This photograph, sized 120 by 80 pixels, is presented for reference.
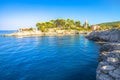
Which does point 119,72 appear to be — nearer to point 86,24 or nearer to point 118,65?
point 118,65

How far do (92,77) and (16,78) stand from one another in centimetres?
1029

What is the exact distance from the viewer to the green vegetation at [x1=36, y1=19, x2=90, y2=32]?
170 meters

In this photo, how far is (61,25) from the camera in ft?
596

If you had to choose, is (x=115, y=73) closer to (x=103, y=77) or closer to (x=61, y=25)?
(x=103, y=77)

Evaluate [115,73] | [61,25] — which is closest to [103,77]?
[115,73]

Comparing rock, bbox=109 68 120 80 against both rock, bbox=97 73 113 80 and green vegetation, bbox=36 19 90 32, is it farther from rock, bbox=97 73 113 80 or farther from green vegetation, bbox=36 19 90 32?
green vegetation, bbox=36 19 90 32

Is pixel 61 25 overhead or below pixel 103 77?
overhead

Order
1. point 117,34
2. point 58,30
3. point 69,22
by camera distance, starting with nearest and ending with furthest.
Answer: point 117,34 < point 58,30 < point 69,22

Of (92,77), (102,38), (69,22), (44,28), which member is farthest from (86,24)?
(92,77)

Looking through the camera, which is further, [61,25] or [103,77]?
[61,25]

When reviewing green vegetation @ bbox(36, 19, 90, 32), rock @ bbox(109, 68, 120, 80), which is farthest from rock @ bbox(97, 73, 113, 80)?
green vegetation @ bbox(36, 19, 90, 32)

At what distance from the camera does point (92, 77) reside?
680 inches

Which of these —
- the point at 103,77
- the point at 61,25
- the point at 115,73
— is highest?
the point at 61,25

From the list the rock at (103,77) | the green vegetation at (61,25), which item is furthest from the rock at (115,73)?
the green vegetation at (61,25)
